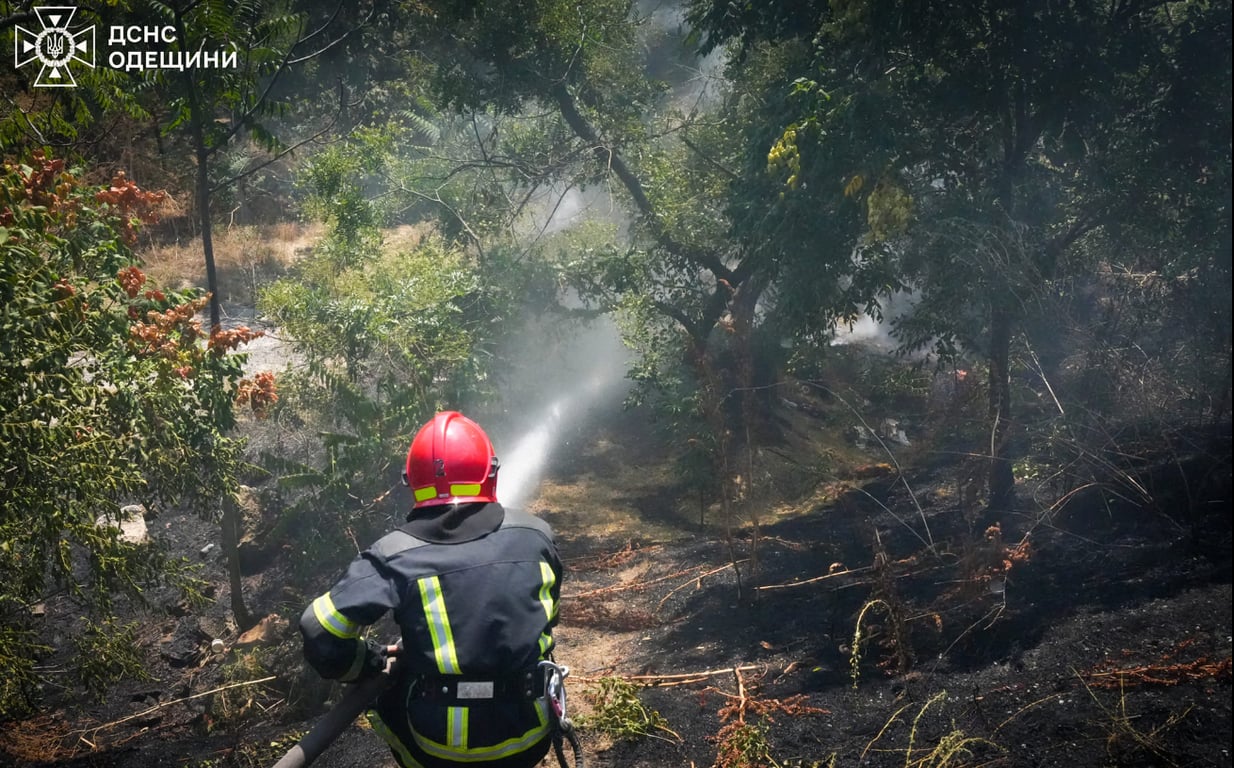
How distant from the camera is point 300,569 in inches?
387

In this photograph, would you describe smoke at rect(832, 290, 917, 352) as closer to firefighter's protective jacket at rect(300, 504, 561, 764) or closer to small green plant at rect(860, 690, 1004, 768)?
small green plant at rect(860, 690, 1004, 768)

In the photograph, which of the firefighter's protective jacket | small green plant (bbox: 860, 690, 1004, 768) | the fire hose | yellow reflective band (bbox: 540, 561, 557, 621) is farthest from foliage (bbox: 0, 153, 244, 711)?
small green plant (bbox: 860, 690, 1004, 768)

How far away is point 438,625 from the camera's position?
317 cm

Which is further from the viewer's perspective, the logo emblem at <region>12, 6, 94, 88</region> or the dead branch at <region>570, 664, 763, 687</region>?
the logo emblem at <region>12, 6, 94, 88</region>

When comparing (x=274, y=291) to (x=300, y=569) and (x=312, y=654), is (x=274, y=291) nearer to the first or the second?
(x=300, y=569)

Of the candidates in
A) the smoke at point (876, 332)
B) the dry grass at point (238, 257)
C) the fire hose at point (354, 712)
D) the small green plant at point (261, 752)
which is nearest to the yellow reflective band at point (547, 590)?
the fire hose at point (354, 712)

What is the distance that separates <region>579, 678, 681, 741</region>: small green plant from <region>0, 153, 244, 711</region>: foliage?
311 centimetres

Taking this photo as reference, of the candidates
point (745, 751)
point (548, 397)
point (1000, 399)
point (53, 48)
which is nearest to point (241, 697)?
point (745, 751)

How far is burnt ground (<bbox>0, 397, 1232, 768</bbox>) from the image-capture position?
4887 millimetres

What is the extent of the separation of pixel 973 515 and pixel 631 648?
4074 millimetres

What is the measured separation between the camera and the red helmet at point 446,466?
3.37 m

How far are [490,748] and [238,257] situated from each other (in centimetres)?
1430

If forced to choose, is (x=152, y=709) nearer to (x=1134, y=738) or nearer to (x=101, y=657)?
(x=101, y=657)

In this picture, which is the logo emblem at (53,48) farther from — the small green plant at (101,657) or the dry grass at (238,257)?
the dry grass at (238,257)
